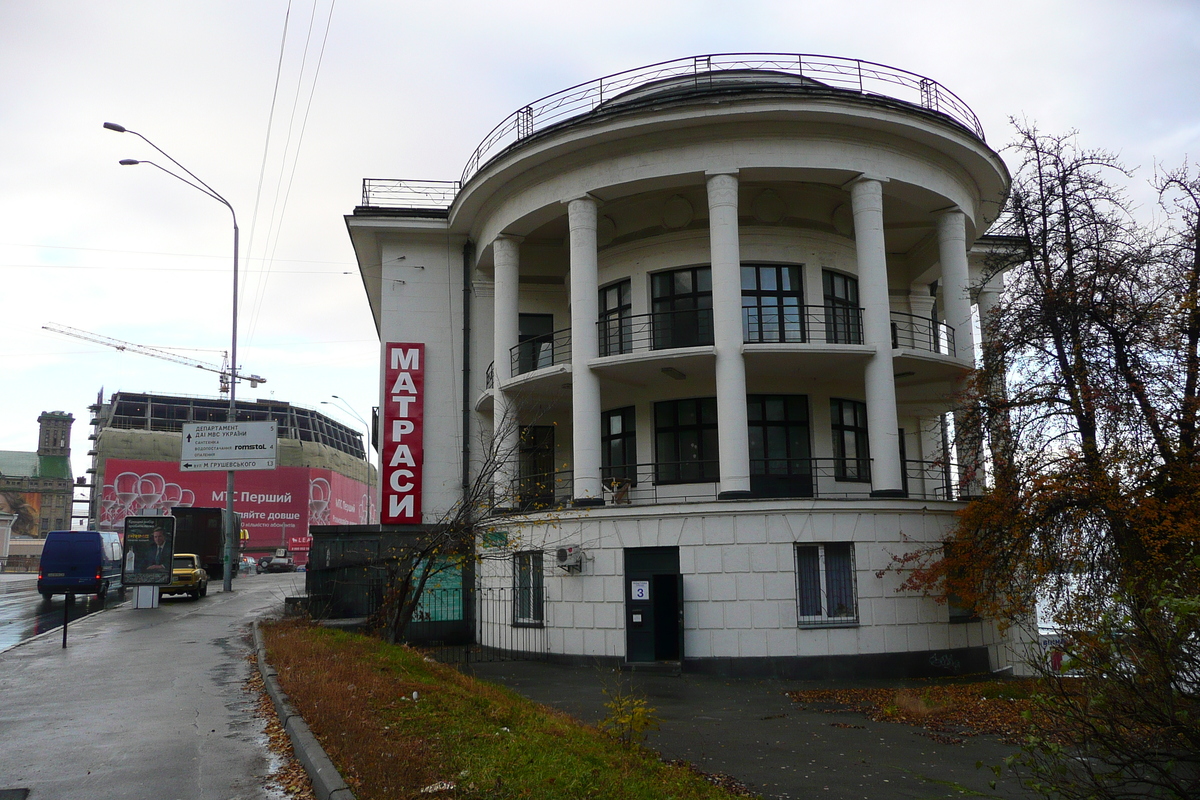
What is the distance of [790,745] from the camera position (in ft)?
37.2

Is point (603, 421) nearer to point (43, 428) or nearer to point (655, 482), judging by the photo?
point (655, 482)

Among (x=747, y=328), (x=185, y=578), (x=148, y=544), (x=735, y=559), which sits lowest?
(x=185, y=578)

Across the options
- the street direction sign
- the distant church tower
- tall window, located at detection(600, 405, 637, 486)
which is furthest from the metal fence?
the distant church tower

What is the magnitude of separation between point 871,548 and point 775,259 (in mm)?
8070

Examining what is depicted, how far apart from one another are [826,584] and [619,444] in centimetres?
754

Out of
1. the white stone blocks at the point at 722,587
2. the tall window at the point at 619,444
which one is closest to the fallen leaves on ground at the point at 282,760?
the white stone blocks at the point at 722,587

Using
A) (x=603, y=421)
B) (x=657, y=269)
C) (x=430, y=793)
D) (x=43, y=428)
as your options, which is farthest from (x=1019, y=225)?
(x=43, y=428)

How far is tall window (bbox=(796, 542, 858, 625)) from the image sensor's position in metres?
19.1

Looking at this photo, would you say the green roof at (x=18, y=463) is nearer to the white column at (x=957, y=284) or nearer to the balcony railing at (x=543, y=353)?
the balcony railing at (x=543, y=353)

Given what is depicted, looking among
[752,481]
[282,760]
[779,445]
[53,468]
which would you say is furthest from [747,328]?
[53,468]

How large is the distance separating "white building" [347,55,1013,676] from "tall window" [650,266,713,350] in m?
0.06

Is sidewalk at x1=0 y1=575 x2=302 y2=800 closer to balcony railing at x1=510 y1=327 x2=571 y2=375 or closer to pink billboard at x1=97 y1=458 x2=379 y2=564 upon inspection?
balcony railing at x1=510 y1=327 x2=571 y2=375

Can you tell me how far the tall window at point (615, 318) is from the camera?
78.3 ft

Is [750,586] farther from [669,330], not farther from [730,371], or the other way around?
[669,330]
